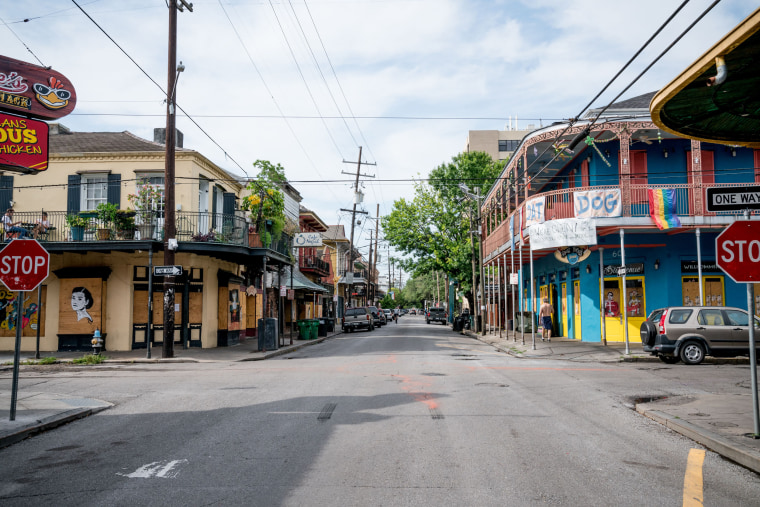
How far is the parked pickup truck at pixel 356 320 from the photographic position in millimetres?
42844

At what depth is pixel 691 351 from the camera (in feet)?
54.6

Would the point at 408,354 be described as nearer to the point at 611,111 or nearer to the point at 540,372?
the point at 540,372

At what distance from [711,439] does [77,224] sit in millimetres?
21910

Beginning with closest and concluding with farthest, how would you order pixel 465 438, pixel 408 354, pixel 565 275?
pixel 465 438, pixel 408 354, pixel 565 275

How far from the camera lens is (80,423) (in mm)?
8922

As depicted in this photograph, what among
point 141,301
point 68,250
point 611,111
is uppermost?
point 611,111

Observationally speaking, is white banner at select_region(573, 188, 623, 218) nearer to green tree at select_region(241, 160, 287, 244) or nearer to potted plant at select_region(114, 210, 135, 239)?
green tree at select_region(241, 160, 287, 244)

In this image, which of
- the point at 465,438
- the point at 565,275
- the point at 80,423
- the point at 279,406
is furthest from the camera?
the point at 565,275

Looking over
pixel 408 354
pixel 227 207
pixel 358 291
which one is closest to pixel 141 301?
pixel 227 207

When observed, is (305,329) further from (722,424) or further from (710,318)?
(722,424)

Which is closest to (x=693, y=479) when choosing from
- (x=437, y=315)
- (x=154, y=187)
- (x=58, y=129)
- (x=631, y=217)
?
(x=631, y=217)

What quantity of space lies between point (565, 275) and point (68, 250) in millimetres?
20654

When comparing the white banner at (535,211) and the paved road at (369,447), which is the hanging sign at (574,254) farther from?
the paved road at (369,447)

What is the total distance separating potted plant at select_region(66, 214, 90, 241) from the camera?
74.3 feet
